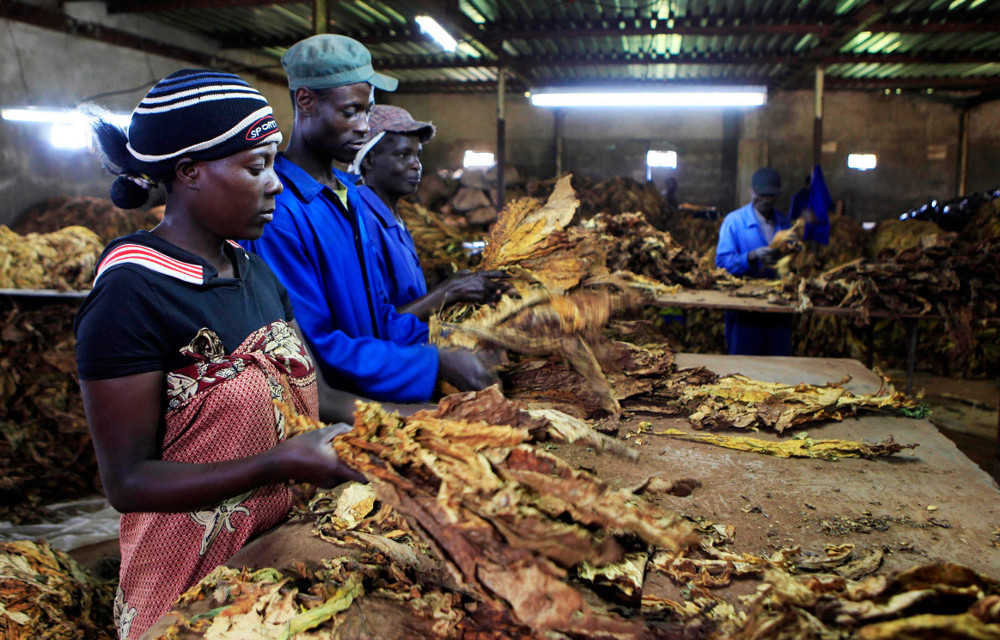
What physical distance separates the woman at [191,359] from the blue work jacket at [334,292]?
33 centimetres

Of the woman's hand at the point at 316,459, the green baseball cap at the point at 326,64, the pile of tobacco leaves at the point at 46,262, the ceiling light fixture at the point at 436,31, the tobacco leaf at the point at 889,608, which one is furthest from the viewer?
the ceiling light fixture at the point at 436,31

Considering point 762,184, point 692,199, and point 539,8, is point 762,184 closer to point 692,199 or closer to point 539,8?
point 539,8

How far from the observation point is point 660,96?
987 cm

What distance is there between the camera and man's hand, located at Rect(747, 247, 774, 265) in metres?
5.76

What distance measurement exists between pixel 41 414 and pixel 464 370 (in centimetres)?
431

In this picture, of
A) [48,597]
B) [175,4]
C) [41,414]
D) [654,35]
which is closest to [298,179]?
[48,597]

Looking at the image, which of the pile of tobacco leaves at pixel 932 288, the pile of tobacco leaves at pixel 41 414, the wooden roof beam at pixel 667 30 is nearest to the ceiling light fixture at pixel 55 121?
the pile of tobacco leaves at pixel 41 414

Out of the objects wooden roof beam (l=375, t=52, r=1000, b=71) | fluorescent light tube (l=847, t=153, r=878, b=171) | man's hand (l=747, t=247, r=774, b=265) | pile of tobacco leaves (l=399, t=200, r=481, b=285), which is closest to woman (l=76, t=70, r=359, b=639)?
pile of tobacco leaves (l=399, t=200, r=481, b=285)

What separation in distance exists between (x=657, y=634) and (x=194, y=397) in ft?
3.39

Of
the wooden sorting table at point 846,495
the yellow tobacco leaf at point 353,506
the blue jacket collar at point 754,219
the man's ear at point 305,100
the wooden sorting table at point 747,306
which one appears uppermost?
the man's ear at point 305,100

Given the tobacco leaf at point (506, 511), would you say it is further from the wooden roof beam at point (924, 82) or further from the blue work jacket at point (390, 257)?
the wooden roof beam at point (924, 82)

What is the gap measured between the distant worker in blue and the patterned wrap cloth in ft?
16.0

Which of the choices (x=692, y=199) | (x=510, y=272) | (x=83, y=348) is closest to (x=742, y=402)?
(x=510, y=272)

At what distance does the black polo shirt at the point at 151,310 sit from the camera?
4.07ft
